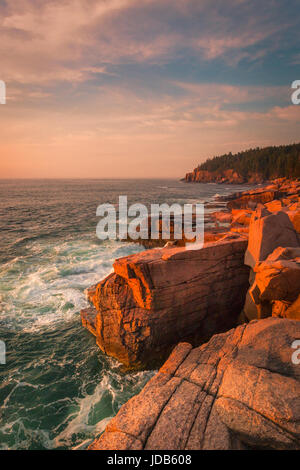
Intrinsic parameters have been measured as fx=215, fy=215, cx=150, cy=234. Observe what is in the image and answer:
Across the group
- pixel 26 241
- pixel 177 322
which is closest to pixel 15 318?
pixel 177 322

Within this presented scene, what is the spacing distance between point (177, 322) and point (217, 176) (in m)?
184

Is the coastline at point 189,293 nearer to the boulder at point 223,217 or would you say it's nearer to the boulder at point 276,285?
the boulder at point 276,285

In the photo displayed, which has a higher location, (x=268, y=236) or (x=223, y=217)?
(x=223, y=217)

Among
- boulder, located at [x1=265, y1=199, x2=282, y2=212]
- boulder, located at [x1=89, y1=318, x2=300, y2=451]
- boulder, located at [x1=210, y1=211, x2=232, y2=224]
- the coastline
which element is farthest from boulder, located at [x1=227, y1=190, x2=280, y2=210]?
boulder, located at [x1=89, y1=318, x2=300, y2=451]

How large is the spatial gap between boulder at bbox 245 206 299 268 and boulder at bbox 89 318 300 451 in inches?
167

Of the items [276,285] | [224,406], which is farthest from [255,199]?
[224,406]

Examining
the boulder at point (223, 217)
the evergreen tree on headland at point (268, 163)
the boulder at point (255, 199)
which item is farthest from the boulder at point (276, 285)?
the evergreen tree on headland at point (268, 163)

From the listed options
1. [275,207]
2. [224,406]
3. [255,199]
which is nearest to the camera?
[224,406]

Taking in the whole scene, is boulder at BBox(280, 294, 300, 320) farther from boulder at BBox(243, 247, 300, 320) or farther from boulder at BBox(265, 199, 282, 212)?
boulder at BBox(265, 199, 282, 212)

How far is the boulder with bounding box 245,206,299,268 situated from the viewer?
435 inches

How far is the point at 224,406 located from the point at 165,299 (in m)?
5.41

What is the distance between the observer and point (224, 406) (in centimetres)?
570

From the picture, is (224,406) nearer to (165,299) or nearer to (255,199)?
(165,299)

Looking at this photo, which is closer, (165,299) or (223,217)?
(165,299)
